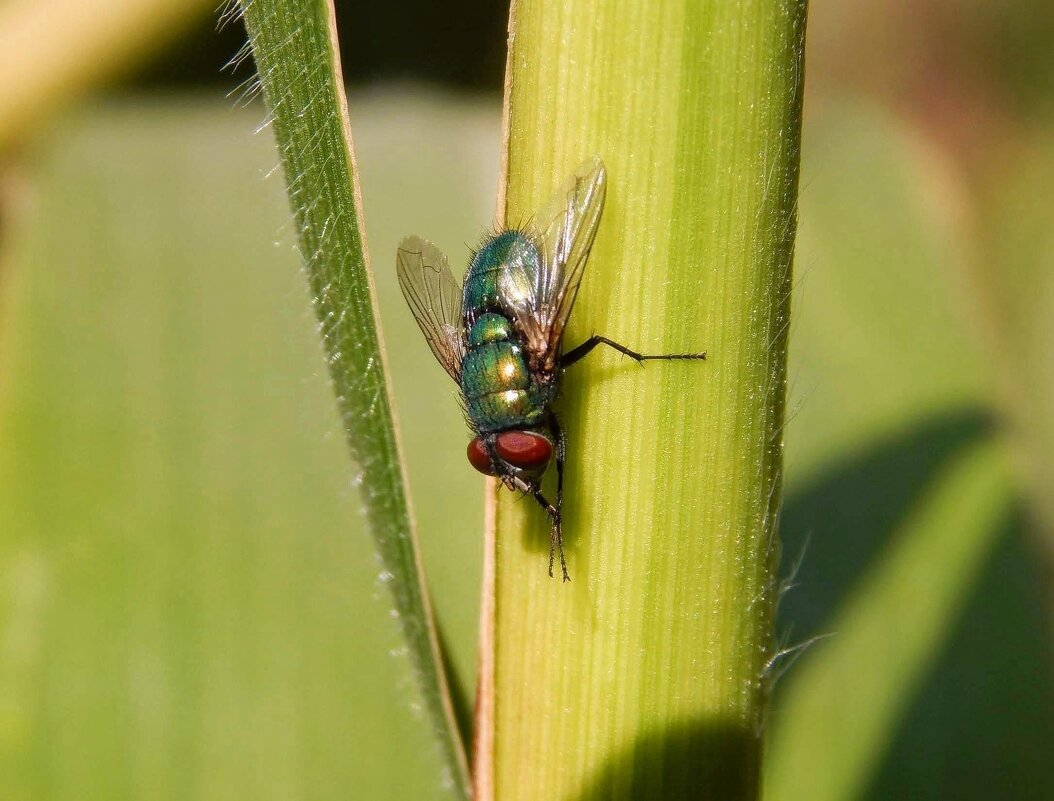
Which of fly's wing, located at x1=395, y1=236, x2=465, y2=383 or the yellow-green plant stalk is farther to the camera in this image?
fly's wing, located at x1=395, y1=236, x2=465, y2=383

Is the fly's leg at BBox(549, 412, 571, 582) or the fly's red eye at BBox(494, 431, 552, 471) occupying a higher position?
the fly's leg at BBox(549, 412, 571, 582)

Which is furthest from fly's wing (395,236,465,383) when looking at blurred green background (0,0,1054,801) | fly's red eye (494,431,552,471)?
fly's red eye (494,431,552,471)

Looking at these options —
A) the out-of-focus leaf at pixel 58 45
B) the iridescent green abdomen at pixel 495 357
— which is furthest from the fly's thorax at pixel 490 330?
the out-of-focus leaf at pixel 58 45

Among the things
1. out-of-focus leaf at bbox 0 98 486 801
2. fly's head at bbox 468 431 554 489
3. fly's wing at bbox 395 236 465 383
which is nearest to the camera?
fly's head at bbox 468 431 554 489

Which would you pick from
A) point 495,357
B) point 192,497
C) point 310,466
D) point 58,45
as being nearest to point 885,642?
point 495,357

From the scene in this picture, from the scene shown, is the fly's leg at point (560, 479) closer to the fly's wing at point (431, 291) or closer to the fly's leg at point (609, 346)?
the fly's leg at point (609, 346)

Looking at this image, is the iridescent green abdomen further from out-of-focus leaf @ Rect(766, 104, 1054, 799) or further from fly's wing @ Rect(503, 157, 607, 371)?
out-of-focus leaf @ Rect(766, 104, 1054, 799)

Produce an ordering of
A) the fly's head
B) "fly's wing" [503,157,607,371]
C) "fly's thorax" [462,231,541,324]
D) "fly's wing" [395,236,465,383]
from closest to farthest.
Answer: "fly's wing" [503,157,607,371] < the fly's head < "fly's thorax" [462,231,541,324] < "fly's wing" [395,236,465,383]
